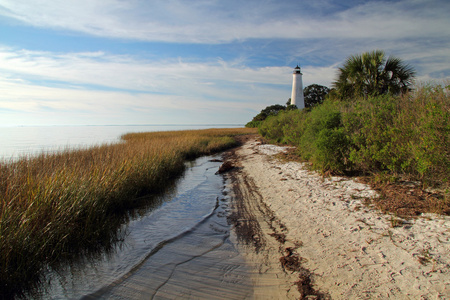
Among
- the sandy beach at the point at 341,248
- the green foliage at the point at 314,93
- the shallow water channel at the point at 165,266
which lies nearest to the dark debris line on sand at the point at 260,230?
the sandy beach at the point at 341,248

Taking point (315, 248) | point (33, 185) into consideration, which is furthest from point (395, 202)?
point (33, 185)

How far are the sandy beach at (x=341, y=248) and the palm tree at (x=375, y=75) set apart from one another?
9158 millimetres

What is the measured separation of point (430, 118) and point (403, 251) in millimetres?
2905

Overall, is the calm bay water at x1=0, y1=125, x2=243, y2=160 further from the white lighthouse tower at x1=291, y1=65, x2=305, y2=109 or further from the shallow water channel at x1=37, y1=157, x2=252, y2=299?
the white lighthouse tower at x1=291, y1=65, x2=305, y2=109

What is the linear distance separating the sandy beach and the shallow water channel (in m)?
0.36

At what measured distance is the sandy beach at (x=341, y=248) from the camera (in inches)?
118

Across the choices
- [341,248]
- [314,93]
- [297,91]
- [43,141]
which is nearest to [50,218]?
[341,248]

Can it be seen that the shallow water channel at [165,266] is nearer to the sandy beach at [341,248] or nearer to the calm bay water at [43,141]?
the sandy beach at [341,248]

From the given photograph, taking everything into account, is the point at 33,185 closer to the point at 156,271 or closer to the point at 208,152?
the point at 156,271

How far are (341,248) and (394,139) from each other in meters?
3.37

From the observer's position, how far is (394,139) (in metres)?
5.80

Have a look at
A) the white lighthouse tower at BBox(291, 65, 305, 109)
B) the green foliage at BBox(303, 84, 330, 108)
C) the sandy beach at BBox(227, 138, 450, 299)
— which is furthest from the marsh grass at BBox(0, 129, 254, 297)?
the green foliage at BBox(303, 84, 330, 108)

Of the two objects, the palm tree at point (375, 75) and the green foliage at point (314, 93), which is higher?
the green foliage at point (314, 93)

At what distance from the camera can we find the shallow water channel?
329 cm
